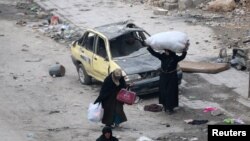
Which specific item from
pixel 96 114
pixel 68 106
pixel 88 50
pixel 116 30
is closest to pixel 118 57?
pixel 116 30

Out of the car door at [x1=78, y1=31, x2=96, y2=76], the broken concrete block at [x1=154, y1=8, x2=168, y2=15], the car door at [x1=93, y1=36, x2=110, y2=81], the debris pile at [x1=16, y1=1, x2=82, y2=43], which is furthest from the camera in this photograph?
the broken concrete block at [x1=154, y1=8, x2=168, y2=15]

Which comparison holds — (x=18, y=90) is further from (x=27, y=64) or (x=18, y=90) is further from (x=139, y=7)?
(x=139, y=7)

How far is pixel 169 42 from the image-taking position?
607 inches

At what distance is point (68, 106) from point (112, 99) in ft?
9.07

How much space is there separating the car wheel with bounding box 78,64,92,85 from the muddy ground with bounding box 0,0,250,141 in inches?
5.3

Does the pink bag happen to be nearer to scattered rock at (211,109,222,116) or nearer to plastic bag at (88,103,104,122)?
plastic bag at (88,103,104,122)

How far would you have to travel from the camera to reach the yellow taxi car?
16.4 m

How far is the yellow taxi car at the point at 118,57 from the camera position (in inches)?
→ 647

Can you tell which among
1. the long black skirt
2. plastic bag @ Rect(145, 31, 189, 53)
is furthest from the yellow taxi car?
plastic bag @ Rect(145, 31, 189, 53)

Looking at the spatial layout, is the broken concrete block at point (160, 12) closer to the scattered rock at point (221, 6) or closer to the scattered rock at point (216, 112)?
the scattered rock at point (221, 6)

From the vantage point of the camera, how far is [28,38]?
81.7 feet

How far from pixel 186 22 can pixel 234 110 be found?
34.2 ft

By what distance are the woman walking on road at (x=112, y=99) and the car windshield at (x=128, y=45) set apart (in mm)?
3290

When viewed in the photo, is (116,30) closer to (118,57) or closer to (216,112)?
(118,57)
